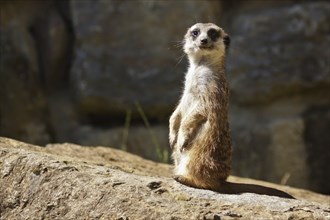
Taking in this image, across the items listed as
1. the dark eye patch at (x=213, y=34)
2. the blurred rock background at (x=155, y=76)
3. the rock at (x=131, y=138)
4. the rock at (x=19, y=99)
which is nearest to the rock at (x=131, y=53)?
the blurred rock background at (x=155, y=76)

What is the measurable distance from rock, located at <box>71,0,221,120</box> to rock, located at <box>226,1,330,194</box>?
414 mm

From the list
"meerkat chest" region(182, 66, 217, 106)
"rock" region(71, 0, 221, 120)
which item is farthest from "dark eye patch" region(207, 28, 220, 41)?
"rock" region(71, 0, 221, 120)

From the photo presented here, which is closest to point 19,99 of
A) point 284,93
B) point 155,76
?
point 155,76

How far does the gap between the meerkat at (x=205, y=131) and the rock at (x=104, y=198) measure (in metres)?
0.16

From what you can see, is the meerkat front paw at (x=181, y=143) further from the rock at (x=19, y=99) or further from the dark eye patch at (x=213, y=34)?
the rock at (x=19, y=99)

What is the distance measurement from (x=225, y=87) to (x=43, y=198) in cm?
107

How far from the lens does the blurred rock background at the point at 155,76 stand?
5.06 m

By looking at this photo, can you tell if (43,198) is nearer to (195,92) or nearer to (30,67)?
(195,92)

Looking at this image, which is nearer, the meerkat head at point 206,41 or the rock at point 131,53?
the meerkat head at point 206,41

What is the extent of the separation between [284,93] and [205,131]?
1936 millimetres

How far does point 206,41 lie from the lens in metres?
3.68

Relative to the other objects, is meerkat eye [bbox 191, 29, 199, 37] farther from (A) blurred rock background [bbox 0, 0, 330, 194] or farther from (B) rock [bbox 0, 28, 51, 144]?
(B) rock [bbox 0, 28, 51, 144]

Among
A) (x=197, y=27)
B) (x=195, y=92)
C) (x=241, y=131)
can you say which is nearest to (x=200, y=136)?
(x=195, y=92)

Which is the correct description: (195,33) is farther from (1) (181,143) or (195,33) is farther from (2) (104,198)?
(2) (104,198)
